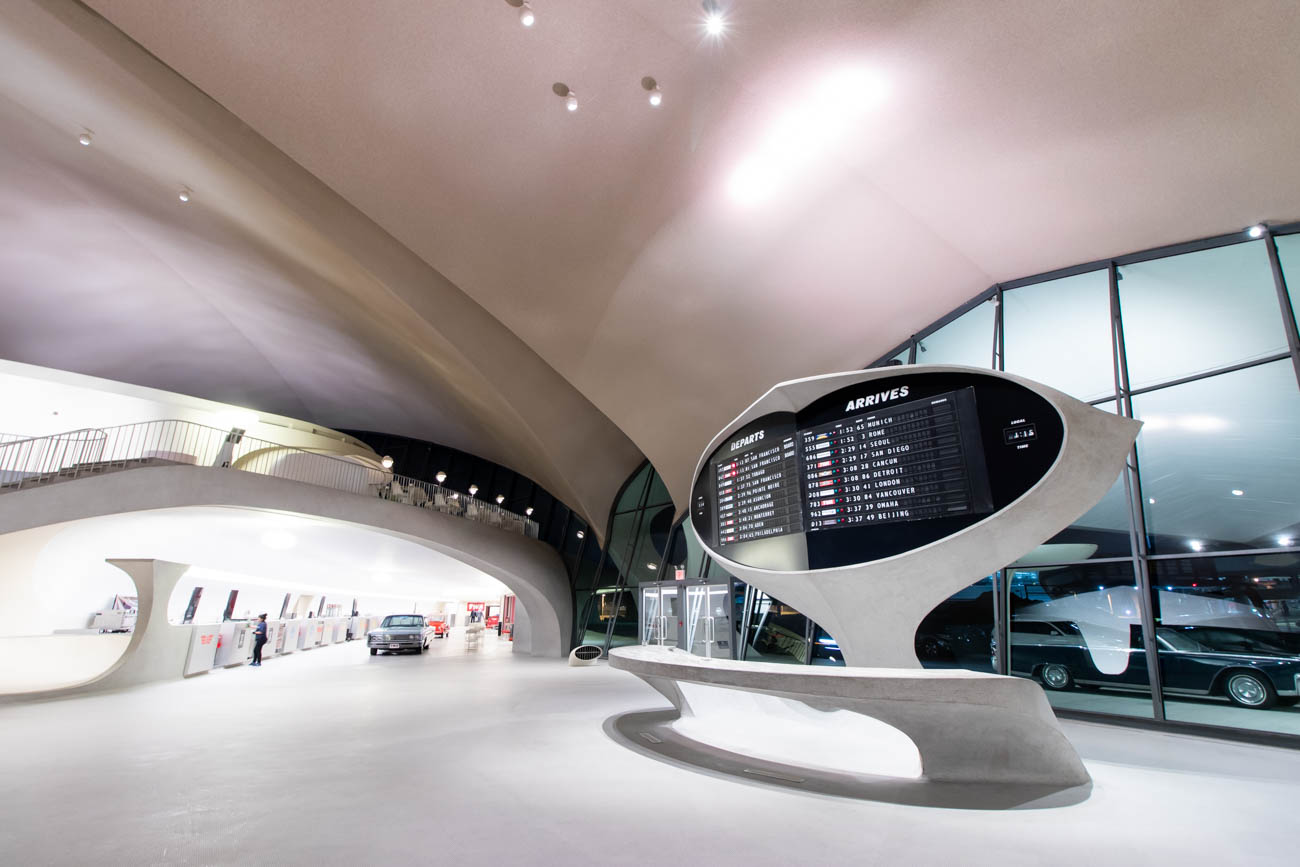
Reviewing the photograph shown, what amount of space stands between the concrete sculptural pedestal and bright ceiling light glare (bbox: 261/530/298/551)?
11.8 meters

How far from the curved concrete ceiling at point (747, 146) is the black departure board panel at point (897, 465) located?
3661 mm

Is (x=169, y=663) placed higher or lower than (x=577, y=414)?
lower

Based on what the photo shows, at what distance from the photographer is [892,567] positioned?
187 inches

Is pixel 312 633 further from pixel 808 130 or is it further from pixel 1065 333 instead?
pixel 1065 333

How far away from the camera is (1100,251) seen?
300 inches

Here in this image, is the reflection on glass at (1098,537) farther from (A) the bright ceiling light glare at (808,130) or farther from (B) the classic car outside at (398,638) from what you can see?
(B) the classic car outside at (398,638)

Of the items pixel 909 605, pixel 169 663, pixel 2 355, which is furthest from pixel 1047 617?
pixel 2 355

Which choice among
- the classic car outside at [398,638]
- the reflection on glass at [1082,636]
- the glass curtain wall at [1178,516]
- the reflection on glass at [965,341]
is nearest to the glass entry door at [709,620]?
the glass curtain wall at [1178,516]

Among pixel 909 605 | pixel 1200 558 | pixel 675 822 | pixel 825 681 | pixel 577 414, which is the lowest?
pixel 675 822

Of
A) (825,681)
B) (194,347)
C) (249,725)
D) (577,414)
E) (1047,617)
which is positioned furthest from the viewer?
(194,347)

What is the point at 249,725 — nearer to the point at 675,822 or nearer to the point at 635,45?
the point at 675,822

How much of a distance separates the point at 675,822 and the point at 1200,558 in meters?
6.59

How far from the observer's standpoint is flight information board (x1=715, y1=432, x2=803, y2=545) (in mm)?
5758

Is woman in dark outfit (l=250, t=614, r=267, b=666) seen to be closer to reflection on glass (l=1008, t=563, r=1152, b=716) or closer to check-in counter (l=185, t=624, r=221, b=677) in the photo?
check-in counter (l=185, t=624, r=221, b=677)
